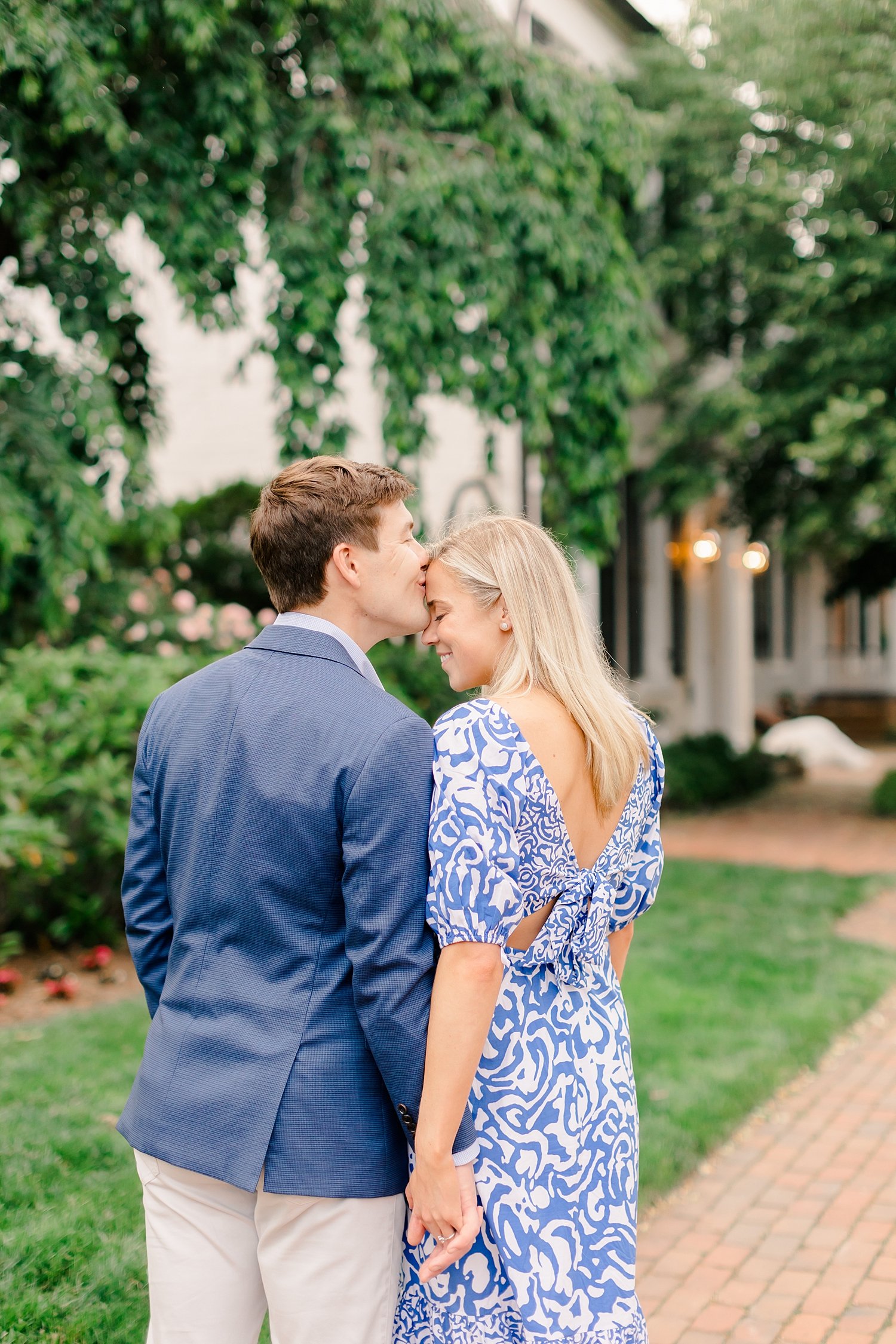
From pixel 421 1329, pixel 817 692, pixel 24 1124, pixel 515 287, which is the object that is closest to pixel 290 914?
pixel 421 1329

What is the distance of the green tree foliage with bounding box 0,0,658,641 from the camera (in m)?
7.03

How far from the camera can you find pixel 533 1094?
2.01 metres

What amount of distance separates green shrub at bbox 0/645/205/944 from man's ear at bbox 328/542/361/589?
404 cm

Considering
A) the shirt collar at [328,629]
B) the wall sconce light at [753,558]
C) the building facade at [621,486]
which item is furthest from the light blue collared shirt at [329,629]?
the wall sconce light at [753,558]

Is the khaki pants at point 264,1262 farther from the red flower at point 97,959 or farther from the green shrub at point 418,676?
the green shrub at point 418,676

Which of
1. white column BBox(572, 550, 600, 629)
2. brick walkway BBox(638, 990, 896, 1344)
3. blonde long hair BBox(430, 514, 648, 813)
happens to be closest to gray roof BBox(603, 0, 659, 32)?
white column BBox(572, 550, 600, 629)

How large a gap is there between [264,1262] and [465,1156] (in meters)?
0.35

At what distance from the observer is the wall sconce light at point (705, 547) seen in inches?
619

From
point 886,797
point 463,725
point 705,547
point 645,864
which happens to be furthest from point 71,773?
point 705,547

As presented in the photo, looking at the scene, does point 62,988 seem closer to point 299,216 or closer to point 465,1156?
point 465,1156

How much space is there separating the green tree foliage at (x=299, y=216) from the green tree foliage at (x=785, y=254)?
2850mm

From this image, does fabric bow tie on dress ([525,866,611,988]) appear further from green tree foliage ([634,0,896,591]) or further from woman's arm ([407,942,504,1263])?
green tree foliage ([634,0,896,591])

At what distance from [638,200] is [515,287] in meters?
1.59

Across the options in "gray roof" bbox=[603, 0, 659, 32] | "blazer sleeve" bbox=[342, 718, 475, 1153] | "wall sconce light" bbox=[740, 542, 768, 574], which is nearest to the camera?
"blazer sleeve" bbox=[342, 718, 475, 1153]
